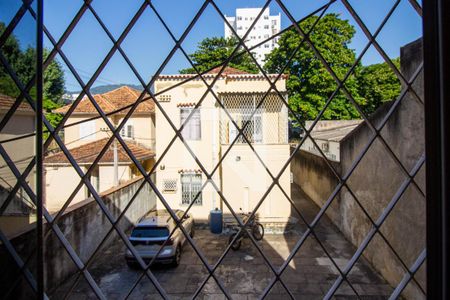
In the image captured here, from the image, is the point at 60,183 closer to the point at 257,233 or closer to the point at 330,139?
the point at 257,233

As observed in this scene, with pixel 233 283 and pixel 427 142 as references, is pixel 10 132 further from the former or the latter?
pixel 233 283

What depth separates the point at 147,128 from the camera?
11.0 metres

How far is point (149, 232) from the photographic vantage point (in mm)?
5887

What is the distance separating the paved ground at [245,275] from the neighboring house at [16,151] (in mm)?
4275

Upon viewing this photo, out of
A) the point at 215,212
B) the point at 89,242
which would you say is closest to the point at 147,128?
the point at 215,212

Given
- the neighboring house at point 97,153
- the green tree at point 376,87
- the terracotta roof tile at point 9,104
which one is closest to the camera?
the terracotta roof tile at point 9,104

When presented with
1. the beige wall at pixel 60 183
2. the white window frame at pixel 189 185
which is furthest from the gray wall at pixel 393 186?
the beige wall at pixel 60 183

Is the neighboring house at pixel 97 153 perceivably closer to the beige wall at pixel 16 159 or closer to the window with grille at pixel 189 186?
the window with grille at pixel 189 186

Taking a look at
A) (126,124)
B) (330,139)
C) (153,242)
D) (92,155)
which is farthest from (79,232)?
(330,139)

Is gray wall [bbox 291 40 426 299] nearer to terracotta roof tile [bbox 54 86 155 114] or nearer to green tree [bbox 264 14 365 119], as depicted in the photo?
green tree [bbox 264 14 365 119]

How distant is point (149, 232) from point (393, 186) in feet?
13.1

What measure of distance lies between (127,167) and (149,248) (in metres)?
4.36

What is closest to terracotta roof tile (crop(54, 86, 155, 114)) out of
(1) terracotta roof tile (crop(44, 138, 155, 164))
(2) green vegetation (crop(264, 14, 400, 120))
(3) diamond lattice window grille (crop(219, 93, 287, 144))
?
(1) terracotta roof tile (crop(44, 138, 155, 164))

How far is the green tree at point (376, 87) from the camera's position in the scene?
14.1m
